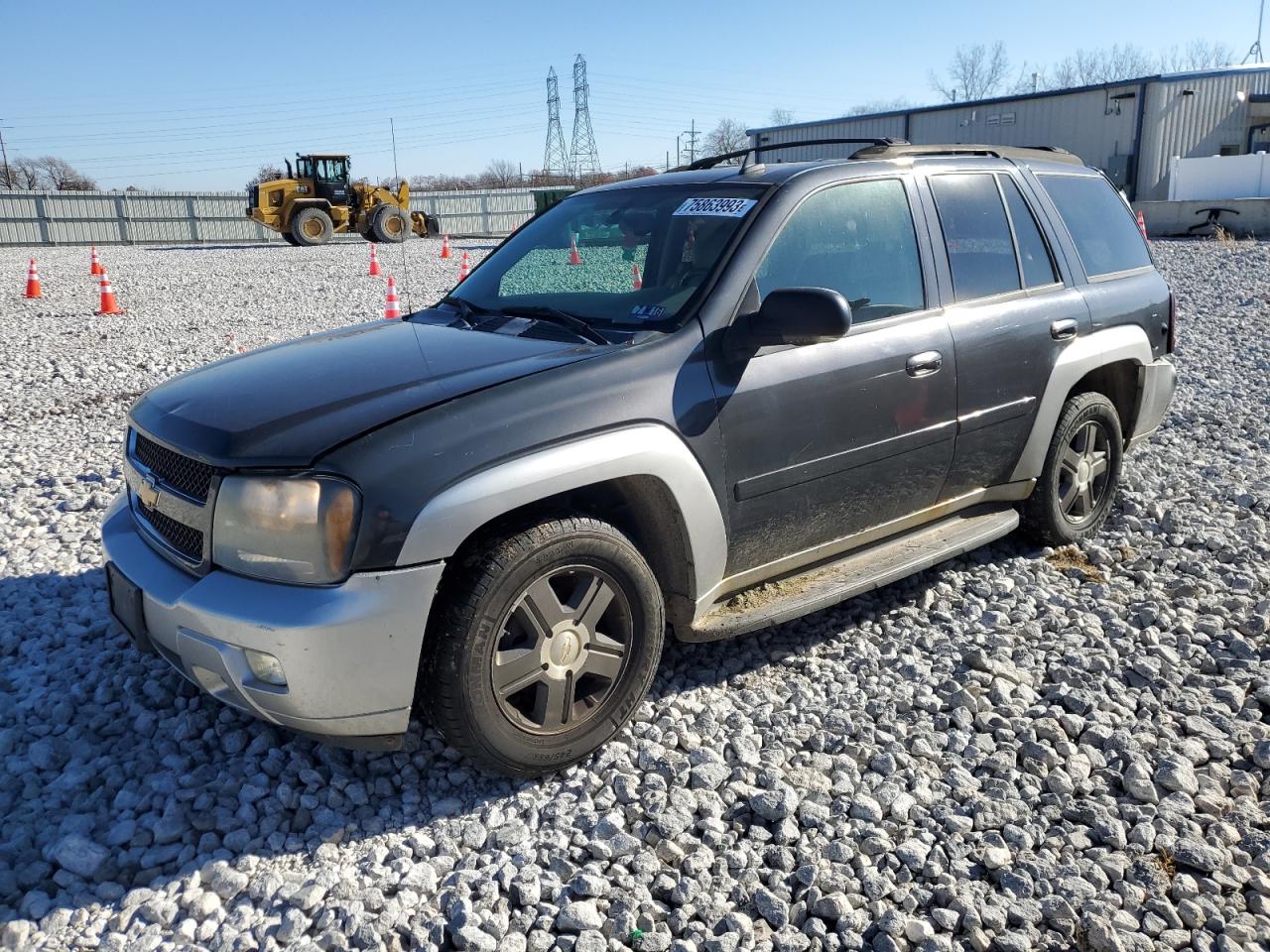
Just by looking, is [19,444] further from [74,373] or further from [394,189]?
[394,189]

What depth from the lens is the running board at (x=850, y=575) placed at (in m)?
3.42

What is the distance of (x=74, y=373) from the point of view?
958 cm

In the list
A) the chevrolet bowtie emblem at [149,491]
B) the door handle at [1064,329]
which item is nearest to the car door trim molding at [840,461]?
the door handle at [1064,329]

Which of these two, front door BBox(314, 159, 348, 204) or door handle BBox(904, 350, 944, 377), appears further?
front door BBox(314, 159, 348, 204)

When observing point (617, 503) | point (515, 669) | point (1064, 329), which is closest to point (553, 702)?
point (515, 669)

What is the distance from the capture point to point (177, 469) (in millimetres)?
3014

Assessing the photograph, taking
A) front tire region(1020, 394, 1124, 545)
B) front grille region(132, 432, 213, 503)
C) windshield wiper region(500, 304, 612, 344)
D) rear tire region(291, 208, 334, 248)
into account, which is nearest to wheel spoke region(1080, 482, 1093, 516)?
front tire region(1020, 394, 1124, 545)

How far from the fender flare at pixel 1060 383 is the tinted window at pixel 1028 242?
0.34 m

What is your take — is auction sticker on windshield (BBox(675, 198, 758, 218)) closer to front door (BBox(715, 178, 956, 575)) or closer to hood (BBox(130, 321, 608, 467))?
front door (BBox(715, 178, 956, 575))

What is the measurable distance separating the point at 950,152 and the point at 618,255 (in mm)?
1580

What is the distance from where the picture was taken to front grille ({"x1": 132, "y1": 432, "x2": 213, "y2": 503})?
2.88 meters

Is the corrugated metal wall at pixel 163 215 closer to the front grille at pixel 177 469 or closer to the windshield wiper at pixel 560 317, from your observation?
the windshield wiper at pixel 560 317

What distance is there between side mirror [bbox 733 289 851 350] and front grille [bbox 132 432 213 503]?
1.71 meters

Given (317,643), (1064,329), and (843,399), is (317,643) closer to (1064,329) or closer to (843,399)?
(843,399)
